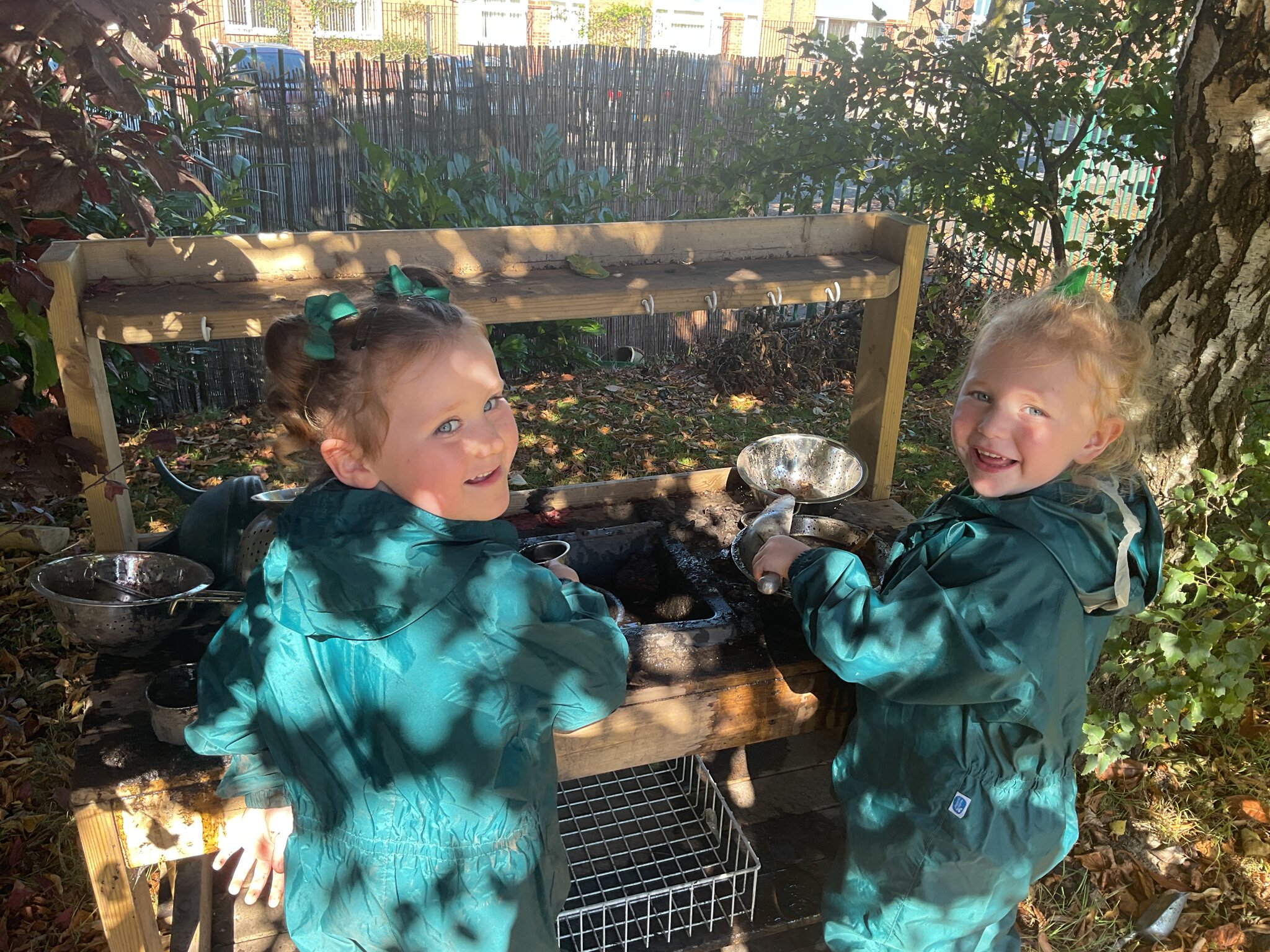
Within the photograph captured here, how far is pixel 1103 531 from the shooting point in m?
1.80

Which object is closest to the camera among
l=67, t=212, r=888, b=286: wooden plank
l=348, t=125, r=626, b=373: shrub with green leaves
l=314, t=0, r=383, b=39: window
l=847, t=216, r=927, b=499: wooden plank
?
l=67, t=212, r=888, b=286: wooden plank

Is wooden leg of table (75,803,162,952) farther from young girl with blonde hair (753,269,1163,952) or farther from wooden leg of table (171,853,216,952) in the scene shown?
young girl with blonde hair (753,269,1163,952)

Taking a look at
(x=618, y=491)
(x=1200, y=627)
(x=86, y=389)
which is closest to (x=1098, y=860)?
(x=1200, y=627)

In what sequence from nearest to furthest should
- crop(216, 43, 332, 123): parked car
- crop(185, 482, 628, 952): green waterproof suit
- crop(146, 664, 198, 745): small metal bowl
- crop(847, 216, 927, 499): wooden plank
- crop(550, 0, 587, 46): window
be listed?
crop(185, 482, 628, 952): green waterproof suit < crop(146, 664, 198, 745): small metal bowl < crop(847, 216, 927, 499): wooden plank < crop(216, 43, 332, 123): parked car < crop(550, 0, 587, 46): window

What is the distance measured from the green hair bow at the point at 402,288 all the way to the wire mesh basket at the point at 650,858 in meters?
1.57

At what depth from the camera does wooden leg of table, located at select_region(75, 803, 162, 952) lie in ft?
5.96

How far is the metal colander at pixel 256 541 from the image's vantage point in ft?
7.66

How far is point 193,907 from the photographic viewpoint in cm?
260

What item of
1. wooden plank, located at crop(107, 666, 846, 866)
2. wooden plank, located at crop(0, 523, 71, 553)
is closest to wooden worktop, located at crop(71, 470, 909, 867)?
wooden plank, located at crop(107, 666, 846, 866)

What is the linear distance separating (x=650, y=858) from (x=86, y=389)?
6.64 feet

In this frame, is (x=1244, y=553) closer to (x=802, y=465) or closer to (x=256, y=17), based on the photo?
(x=802, y=465)

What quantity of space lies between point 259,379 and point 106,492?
4650mm

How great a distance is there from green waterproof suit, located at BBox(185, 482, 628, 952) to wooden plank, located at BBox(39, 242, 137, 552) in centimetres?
94

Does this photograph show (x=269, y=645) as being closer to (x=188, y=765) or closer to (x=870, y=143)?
(x=188, y=765)
